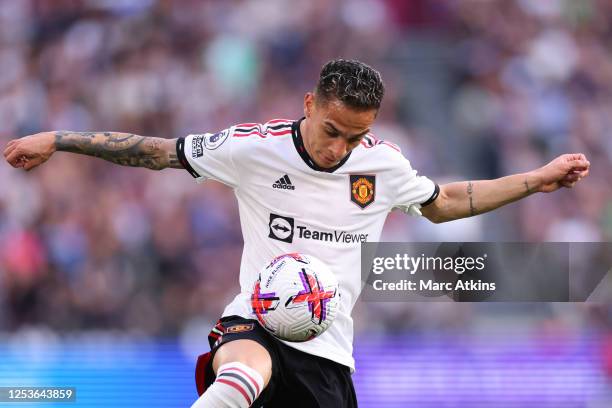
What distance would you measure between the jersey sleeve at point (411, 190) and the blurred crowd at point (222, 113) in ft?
16.1

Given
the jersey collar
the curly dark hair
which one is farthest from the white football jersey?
the curly dark hair

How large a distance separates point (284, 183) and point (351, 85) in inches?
23.3

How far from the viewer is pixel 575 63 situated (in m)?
13.8

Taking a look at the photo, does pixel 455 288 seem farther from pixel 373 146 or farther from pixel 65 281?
pixel 65 281

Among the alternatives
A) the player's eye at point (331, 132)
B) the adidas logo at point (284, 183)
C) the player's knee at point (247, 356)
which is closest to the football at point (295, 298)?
the player's knee at point (247, 356)

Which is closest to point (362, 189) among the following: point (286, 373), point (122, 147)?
point (286, 373)

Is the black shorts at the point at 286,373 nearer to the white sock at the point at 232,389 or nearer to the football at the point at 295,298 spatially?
the football at the point at 295,298

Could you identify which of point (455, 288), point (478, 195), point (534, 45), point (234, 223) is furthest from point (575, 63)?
point (478, 195)

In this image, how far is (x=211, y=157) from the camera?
5.43 metres

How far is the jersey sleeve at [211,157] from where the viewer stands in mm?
5418

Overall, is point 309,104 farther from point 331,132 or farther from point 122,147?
point 122,147

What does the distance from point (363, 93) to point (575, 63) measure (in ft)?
30.4

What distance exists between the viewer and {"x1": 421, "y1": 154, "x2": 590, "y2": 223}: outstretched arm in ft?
18.8

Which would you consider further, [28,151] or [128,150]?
[128,150]
